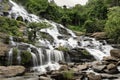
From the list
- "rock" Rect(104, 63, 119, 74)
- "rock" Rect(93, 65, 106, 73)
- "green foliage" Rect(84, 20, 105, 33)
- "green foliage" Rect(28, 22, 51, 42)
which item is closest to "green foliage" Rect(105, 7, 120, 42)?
"green foliage" Rect(84, 20, 105, 33)

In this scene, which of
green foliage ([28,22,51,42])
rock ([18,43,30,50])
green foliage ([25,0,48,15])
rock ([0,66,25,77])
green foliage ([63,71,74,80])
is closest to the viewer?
green foliage ([63,71,74,80])

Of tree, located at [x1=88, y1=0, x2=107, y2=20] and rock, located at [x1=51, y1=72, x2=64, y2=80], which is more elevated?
tree, located at [x1=88, y1=0, x2=107, y2=20]

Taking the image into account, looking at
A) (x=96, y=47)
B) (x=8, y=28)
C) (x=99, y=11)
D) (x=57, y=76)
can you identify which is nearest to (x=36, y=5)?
(x=99, y=11)

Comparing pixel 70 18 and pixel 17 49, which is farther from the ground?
pixel 70 18

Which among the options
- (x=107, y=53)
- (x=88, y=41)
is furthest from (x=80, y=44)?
(x=107, y=53)

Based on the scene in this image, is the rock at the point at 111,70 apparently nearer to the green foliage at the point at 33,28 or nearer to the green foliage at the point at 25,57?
the green foliage at the point at 25,57

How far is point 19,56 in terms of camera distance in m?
30.3

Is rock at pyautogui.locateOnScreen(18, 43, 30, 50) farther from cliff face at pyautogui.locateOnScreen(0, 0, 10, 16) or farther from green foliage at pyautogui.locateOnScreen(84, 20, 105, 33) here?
green foliage at pyautogui.locateOnScreen(84, 20, 105, 33)

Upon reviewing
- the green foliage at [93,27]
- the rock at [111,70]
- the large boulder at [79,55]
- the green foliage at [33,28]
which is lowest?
the rock at [111,70]

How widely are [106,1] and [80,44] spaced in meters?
33.3

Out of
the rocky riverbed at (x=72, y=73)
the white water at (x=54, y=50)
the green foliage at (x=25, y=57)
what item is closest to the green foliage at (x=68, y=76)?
the rocky riverbed at (x=72, y=73)

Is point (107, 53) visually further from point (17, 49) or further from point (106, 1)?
point (106, 1)

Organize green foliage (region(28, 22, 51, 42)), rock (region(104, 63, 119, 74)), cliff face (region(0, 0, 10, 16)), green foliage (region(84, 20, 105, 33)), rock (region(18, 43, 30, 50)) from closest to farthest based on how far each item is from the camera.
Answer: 1. rock (region(104, 63, 119, 74))
2. rock (region(18, 43, 30, 50))
3. green foliage (region(28, 22, 51, 42))
4. cliff face (region(0, 0, 10, 16))
5. green foliage (region(84, 20, 105, 33))

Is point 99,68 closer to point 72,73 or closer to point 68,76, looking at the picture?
point 72,73
